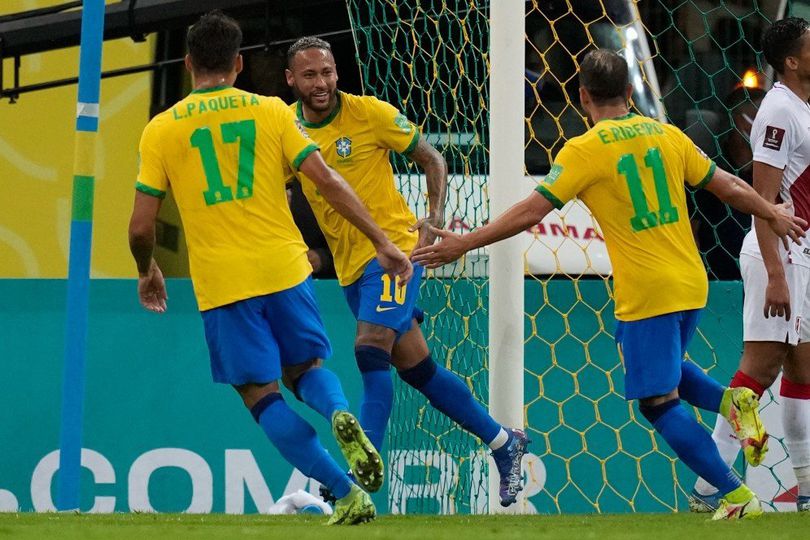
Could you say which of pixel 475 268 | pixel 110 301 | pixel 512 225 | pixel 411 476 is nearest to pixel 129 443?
pixel 110 301

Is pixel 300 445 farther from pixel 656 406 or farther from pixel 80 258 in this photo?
pixel 656 406

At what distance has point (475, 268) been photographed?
7121mm

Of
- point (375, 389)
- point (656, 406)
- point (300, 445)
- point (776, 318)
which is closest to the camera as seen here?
point (300, 445)

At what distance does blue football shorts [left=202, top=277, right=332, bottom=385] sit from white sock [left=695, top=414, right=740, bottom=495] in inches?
67.2

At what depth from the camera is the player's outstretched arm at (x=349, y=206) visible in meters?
4.69

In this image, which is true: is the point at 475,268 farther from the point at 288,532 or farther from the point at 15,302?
the point at 288,532

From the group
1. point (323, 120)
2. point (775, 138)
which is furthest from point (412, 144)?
point (775, 138)

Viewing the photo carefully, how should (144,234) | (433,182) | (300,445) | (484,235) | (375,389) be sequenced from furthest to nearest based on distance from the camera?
(433,182) < (375,389) < (484,235) < (144,234) < (300,445)

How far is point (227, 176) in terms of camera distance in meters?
4.76

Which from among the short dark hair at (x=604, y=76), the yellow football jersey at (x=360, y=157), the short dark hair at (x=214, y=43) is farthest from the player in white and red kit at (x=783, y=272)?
the short dark hair at (x=214, y=43)

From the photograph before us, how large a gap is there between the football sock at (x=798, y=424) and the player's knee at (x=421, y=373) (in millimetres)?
1347

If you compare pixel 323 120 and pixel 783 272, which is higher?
pixel 323 120

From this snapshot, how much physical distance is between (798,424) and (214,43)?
8.70ft

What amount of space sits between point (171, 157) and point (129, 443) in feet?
8.27
